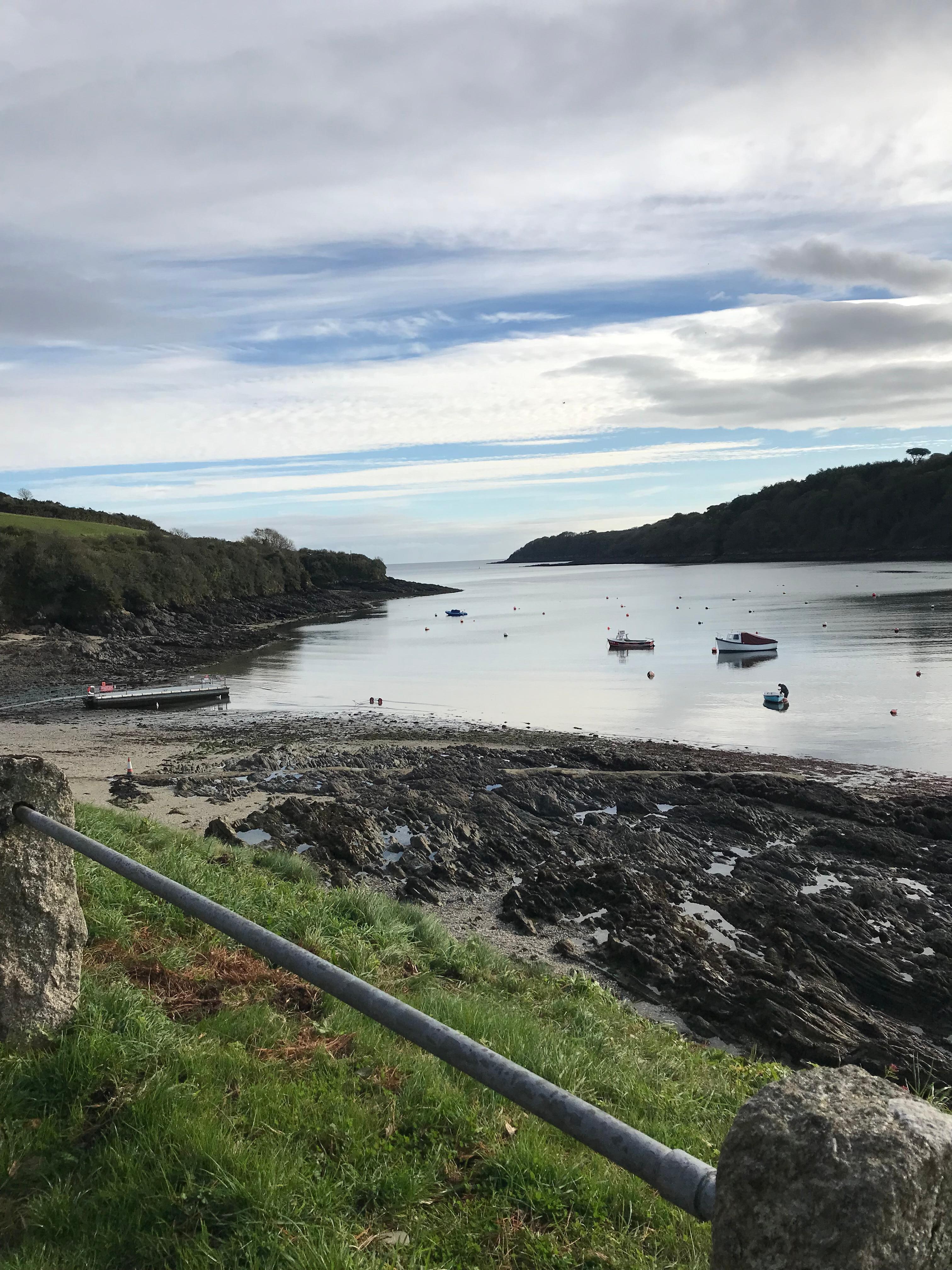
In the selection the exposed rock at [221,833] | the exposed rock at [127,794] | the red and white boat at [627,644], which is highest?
the exposed rock at [221,833]

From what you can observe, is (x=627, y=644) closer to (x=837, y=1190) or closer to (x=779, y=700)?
(x=779, y=700)

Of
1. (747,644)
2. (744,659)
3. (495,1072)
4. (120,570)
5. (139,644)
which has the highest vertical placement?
(120,570)

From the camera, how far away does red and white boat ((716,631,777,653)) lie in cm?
5816

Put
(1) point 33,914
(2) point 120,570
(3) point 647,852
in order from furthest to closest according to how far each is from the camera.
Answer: (2) point 120,570 → (3) point 647,852 → (1) point 33,914

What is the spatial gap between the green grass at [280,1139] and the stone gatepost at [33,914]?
17 centimetres

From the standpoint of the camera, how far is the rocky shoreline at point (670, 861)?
39.0ft

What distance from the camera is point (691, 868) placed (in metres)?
17.5

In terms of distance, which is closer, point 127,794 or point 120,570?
point 127,794

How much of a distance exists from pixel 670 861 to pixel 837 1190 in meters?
16.7

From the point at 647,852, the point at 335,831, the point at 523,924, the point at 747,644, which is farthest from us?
the point at 747,644

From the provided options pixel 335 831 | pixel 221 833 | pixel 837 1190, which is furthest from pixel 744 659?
pixel 837 1190

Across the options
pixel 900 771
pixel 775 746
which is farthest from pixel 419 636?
pixel 900 771

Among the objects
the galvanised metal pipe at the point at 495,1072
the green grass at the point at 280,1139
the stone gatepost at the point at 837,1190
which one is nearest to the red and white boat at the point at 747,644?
the green grass at the point at 280,1139

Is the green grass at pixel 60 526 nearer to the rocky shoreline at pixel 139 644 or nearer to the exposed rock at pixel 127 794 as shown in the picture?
the rocky shoreline at pixel 139 644
